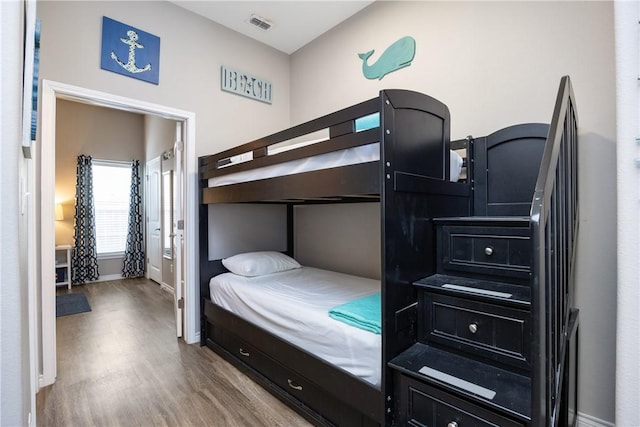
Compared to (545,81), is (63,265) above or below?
below

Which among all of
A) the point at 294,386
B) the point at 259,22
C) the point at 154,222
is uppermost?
the point at 259,22

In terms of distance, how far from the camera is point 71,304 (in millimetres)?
3768

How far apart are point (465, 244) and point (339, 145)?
76 cm

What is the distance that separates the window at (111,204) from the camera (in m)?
5.02

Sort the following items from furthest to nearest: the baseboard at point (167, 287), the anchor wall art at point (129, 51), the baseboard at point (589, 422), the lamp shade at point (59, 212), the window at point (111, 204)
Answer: the window at point (111, 204) < the lamp shade at point (59, 212) < the baseboard at point (167, 287) < the anchor wall art at point (129, 51) < the baseboard at point (589, 422)

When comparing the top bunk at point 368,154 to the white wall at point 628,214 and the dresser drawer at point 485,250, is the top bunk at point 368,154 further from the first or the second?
the white wall at point 628,214

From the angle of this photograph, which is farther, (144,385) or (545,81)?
(144,385)

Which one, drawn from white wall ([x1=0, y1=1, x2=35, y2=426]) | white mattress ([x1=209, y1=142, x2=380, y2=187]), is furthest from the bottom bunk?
white wall ([x1=0, y1=1, x2=35, y2=426])

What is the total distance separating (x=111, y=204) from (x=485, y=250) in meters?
5.75

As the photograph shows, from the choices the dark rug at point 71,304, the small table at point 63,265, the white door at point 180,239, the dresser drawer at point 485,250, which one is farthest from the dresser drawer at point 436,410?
the small table at point 63,265

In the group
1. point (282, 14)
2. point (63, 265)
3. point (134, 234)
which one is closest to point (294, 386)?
point (282, 14)

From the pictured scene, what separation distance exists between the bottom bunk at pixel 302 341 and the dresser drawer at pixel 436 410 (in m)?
0.12

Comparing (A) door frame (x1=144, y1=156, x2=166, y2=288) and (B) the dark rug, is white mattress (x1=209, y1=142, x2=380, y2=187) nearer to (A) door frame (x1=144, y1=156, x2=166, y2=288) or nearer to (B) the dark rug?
(B) the dark rug

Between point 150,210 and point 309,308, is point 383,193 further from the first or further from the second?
point 150,210
